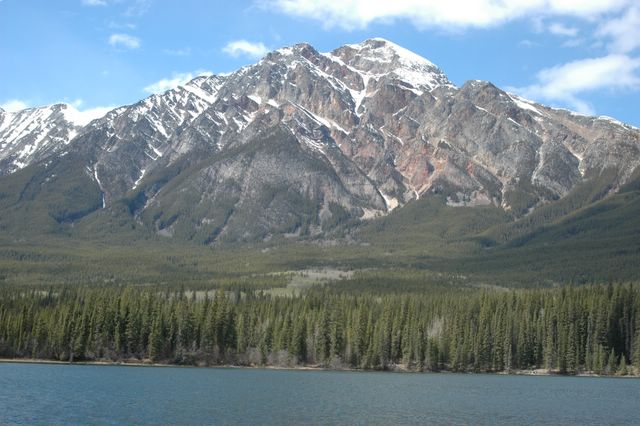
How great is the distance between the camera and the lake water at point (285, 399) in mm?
84000

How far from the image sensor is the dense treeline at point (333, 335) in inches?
6501

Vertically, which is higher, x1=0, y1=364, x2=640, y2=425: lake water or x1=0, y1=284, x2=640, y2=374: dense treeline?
x1=0, y1=284, x2=640, y2=374: dense treeline

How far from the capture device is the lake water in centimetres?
8400

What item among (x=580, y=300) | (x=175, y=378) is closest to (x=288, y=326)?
(x=175, y=378)

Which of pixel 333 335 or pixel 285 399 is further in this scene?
pixel 333 335

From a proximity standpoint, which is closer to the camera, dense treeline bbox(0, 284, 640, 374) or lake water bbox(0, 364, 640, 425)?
lake water bbox(0, 364, 640, 425)

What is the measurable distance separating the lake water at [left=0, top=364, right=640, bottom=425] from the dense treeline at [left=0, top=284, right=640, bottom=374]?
15.7 meters

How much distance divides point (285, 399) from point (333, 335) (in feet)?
249

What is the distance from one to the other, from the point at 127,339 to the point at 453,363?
231 ft

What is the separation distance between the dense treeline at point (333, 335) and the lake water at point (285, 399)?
15.7 m

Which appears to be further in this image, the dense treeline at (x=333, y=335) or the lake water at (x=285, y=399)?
the dense treeline at (x=333, y=335)

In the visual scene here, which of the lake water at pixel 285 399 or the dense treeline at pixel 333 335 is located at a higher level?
the dense treeline at pixel 333 335

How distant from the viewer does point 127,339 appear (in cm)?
16600

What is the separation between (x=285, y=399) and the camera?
10338 cm
